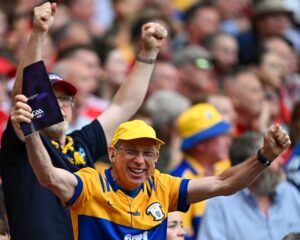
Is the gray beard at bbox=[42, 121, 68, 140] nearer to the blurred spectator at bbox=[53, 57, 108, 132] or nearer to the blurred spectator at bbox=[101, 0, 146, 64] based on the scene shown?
the blurred spectator at bbox=[53, 57, 108, 132]

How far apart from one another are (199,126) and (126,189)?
3.33 m

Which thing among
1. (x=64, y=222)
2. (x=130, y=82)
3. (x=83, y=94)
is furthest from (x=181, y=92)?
(x=64, y=222)

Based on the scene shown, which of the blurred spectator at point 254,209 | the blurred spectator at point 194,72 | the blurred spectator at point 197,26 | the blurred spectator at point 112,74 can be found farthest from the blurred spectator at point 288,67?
the blurred spectator at point 254,209

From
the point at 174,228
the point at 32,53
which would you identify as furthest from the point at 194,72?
the point at 32,53

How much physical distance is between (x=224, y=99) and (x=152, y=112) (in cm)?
79

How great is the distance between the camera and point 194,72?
38.3 ft

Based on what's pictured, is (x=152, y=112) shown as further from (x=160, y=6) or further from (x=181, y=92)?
(x=160, y=6)

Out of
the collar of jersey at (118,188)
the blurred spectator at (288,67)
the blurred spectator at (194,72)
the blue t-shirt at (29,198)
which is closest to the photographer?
the collar of jersey at (118,188)

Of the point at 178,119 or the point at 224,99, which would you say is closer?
the point at 178,119

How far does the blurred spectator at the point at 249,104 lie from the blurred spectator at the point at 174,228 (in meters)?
3.96

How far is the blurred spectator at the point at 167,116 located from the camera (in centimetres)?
960

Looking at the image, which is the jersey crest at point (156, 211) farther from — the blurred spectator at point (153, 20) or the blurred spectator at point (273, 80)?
the blurred spectator at point (153, 20)

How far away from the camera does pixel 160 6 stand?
543 inches

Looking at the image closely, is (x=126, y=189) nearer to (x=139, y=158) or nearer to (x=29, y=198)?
(x=139, y=158)
